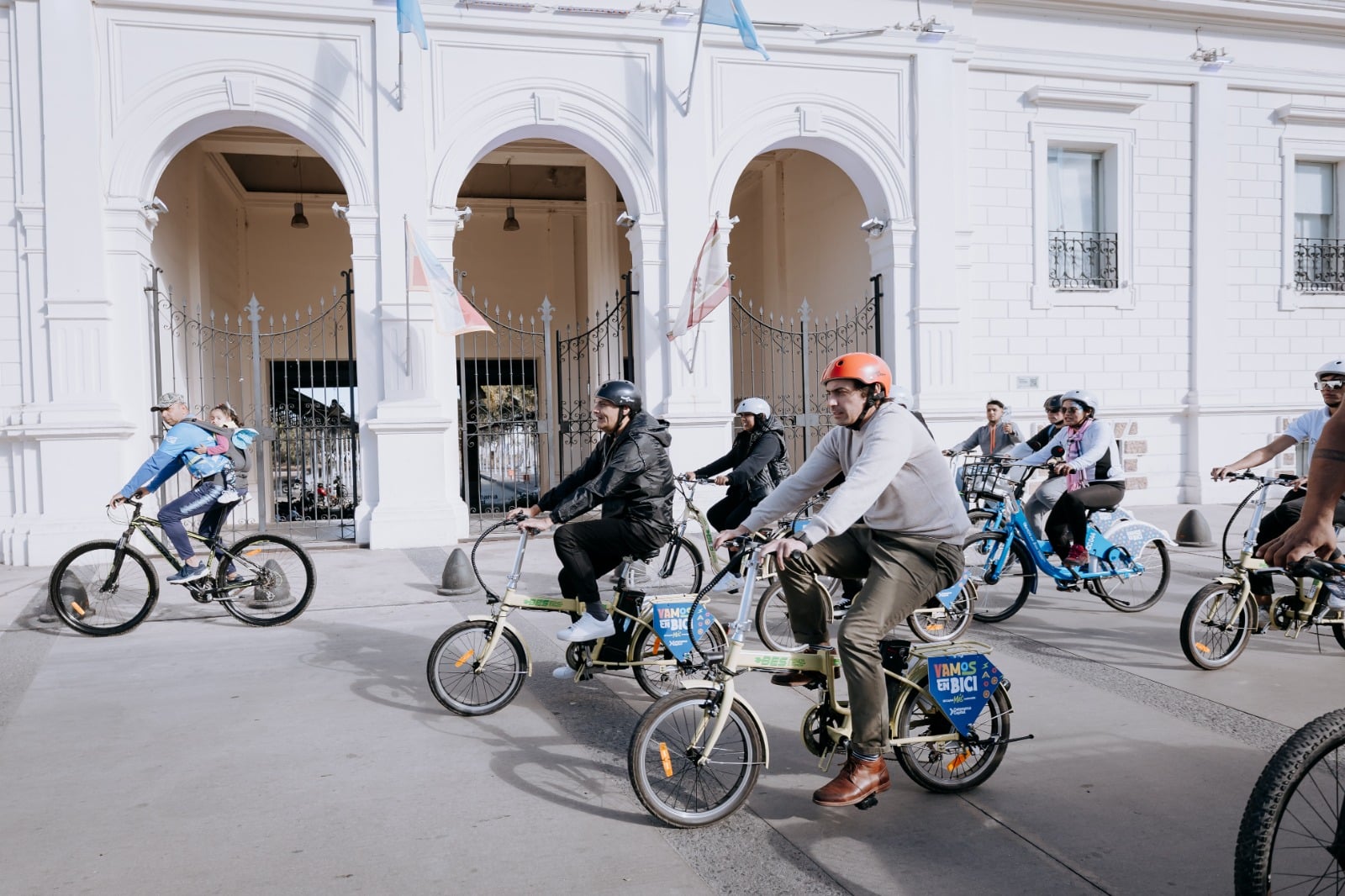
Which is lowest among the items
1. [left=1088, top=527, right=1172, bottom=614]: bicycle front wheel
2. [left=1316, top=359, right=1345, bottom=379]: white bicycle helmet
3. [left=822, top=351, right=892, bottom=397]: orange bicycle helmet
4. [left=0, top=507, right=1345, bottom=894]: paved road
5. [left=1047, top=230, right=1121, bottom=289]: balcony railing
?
[left=0, top=507, right=1345, bottom=894]: paved road

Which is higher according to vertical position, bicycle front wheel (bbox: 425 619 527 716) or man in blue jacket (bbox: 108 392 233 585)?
man in blue jacket (bbox: 108 392 233 585)

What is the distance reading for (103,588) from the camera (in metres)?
7.07

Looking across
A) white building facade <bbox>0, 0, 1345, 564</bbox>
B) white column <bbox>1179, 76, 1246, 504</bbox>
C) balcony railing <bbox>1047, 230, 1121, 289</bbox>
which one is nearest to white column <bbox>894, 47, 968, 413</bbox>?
white building facade <bbox>0, 0, 1345, 564</bbox>

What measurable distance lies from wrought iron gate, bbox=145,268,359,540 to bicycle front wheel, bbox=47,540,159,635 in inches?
116

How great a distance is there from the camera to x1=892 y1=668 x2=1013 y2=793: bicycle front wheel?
149 inches

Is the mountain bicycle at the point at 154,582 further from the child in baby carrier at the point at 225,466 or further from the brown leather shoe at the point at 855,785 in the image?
the brown leather shoe at the point at 855,785

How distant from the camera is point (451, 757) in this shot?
4.38 m

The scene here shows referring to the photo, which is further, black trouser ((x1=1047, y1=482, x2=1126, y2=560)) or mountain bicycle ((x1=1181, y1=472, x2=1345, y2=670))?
black trouser ((x1=1047, y1=482, x2=1126, y2=560))

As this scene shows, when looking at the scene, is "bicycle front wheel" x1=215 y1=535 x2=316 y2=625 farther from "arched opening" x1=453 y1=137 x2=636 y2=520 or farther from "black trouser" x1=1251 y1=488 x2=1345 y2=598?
"arched opening" x1=453 y1=137 x2=636 y2=520

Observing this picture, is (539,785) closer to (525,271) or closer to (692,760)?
(692,760)

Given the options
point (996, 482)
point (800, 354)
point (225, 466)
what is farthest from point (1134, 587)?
point (800, 354)

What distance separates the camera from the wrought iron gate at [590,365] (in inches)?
491

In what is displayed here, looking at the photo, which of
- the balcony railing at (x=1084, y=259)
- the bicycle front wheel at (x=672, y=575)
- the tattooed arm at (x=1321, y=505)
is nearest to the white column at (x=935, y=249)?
the balcony railing at (x=1084, y=259)

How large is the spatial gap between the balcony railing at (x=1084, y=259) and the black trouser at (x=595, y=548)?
10.5 m
